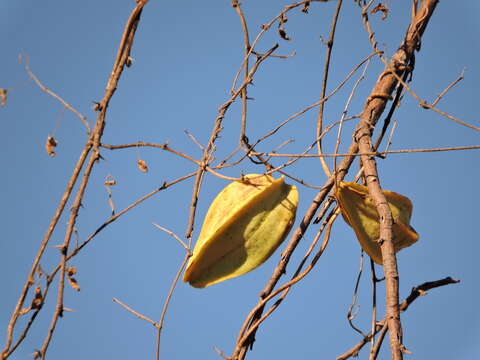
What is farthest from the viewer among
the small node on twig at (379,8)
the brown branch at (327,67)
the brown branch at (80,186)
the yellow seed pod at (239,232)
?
the small node on twig at (379,8)

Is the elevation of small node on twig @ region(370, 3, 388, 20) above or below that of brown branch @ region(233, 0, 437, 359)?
above

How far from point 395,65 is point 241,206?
0.50 meters

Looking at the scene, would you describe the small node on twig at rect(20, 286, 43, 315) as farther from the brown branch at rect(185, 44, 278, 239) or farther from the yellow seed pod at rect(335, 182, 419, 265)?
the yellow seed pod at rect(335, 182, 419, 265)

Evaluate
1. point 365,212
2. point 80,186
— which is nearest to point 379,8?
point 365,212

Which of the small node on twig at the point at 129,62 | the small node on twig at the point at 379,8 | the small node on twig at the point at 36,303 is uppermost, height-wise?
the small node on twig at the point at 379,8

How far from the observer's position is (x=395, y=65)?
1.53 metres

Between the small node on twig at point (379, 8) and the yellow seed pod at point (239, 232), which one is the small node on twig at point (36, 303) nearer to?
Result: the yellow seed pod at point (239, 232)

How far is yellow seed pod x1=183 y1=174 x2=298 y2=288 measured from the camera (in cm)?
131

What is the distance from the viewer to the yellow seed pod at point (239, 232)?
1307 mm

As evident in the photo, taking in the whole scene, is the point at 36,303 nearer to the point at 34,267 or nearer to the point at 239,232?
the point at 34,267

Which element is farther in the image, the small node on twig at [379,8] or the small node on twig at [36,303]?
the small node on twig at [379,8]

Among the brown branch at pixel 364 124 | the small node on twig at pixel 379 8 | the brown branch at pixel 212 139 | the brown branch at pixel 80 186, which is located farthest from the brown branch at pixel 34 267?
the small node on twig at pixel 379 8

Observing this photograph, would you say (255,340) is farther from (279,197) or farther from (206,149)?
(206,149)

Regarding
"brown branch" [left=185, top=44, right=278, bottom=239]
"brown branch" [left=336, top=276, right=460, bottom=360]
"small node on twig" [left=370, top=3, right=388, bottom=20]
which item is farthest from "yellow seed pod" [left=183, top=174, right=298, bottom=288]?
"small node on twig" [left=370, top=3, right=388, bottom=20]
